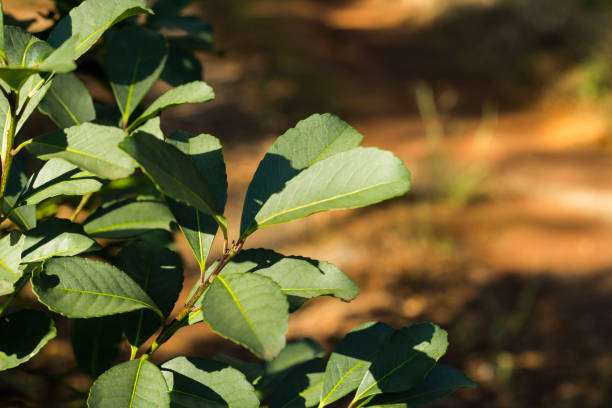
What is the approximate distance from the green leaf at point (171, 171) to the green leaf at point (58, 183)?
91 millimetres

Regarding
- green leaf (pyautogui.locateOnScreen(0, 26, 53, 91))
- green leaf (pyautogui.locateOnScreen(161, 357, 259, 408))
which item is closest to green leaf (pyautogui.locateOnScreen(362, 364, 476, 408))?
green leaf (pyautogui.locateOnScreen(161, 357, 259, 408))

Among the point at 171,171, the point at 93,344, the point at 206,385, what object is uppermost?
the point at 171,171

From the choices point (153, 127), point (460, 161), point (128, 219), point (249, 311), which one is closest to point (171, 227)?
point (128, 219)

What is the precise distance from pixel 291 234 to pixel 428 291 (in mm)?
935

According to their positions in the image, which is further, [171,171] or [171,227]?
[171,227]

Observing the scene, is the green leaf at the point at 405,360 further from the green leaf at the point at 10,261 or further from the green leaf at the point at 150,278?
the green leaf at the point at 10,261

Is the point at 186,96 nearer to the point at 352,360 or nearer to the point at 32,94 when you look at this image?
the point at 32,94

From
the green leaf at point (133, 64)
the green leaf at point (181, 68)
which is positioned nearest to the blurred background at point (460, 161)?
the green leaf at point (181, 68)

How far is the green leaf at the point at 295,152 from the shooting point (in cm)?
50

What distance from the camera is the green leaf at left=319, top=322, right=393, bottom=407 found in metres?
0.57

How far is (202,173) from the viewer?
0.54 metres

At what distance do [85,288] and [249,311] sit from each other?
15 centimetres

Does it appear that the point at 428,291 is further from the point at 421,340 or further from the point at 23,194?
the point at 23,194

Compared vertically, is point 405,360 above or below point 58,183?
below
